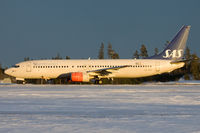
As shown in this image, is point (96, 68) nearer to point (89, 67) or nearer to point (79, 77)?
point (89, 67)

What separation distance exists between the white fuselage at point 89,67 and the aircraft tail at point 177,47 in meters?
1.35

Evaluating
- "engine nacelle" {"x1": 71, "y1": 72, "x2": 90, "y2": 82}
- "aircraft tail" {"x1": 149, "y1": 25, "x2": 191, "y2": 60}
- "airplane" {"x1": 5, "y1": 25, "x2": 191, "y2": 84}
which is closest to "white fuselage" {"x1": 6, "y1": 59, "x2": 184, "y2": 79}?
"airplane" {"x1": 5, "y1": 25, "x2": 191, "y2": 84}

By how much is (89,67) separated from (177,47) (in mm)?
9686

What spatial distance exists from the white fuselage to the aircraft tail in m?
1.35

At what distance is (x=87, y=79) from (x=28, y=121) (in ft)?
78.8

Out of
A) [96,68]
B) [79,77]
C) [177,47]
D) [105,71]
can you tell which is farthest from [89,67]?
[177,47]

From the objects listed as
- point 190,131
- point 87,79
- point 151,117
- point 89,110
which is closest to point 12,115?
point 89,110

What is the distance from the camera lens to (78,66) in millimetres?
34500

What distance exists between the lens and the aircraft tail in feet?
117

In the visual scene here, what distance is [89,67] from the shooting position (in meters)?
34.3

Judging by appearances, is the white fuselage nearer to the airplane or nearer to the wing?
the airplane

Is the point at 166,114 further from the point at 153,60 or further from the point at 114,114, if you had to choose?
the point at 153,60

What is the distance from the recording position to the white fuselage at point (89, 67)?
34250 mm

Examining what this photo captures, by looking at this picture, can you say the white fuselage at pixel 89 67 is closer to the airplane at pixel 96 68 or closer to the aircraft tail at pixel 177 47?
the airplane at pixel 96 68
